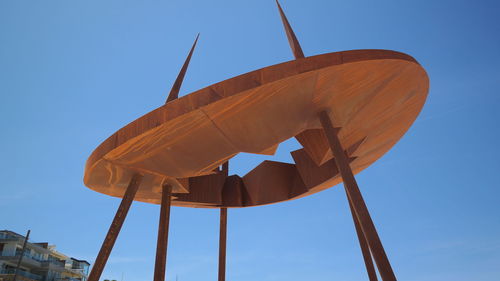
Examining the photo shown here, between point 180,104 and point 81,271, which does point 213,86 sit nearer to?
point 180,104

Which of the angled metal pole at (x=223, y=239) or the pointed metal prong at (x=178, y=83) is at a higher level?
the pointed metal prong at (x=178, y=83)

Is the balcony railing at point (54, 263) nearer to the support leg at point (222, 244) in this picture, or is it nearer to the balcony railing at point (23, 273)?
the balcony railing at point (23, 273)

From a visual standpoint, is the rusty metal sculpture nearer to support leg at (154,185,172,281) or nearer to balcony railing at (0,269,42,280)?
support leg at (154,185,172,281)

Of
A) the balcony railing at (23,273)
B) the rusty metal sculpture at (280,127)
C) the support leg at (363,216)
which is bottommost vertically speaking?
the support leg at (363,216)

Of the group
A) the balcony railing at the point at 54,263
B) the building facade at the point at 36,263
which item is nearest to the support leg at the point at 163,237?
the building facade at the point at 36,263

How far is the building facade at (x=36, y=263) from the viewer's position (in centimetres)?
3666

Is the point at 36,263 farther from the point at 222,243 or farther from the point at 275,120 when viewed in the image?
the point at 275,120

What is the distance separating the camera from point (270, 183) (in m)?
18.3

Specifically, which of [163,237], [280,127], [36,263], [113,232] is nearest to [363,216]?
[280,127]

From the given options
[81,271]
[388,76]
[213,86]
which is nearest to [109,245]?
[213,86]

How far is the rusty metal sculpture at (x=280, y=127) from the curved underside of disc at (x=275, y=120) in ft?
A: 0.09

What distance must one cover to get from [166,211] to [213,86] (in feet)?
27.2

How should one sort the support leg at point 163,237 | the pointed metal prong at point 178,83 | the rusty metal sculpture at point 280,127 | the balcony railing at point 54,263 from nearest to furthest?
1. the rusty metal sculpture at point 280,127
2. the support leg at point 163,237
3. the pointed metal prong at point 178,83
4. the balcony railing at point 54,263

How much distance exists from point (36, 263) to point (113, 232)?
121 feet
